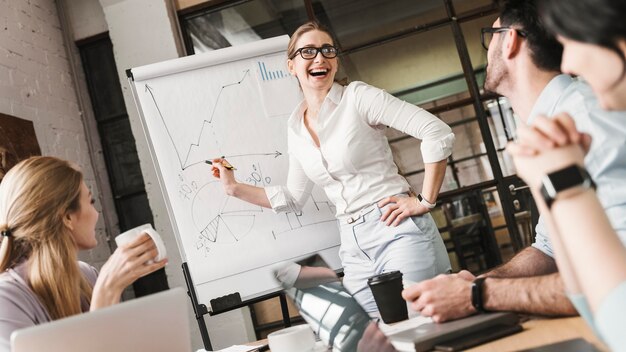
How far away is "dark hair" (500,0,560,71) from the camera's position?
1302mm

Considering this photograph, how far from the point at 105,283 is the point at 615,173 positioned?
1.05 meters

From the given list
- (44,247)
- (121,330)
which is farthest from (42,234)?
(121,330)

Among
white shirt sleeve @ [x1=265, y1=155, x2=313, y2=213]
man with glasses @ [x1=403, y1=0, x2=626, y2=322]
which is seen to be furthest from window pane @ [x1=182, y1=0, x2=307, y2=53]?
man with glasses @ [x1=403, y1=0, x2=626, y2=322]

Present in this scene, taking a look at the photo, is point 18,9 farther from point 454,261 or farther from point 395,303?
point 395,303

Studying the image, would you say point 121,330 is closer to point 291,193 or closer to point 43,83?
point 291,193

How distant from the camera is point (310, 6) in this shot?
139 inches

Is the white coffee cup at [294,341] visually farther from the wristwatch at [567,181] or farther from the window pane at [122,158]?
the window pane at [122,158]

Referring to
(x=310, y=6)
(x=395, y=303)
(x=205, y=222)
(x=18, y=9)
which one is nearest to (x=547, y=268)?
(x=395, y=303)

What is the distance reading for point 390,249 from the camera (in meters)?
2.03

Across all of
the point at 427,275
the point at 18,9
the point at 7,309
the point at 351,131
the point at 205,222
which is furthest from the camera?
the point at 18,9

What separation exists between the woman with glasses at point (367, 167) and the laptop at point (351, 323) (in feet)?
2.95

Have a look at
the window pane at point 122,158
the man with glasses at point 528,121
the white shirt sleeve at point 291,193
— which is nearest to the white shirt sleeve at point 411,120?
the white shirt sleeve at point 291,193

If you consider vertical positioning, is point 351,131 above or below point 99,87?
below

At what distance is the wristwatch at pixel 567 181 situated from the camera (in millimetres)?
688
